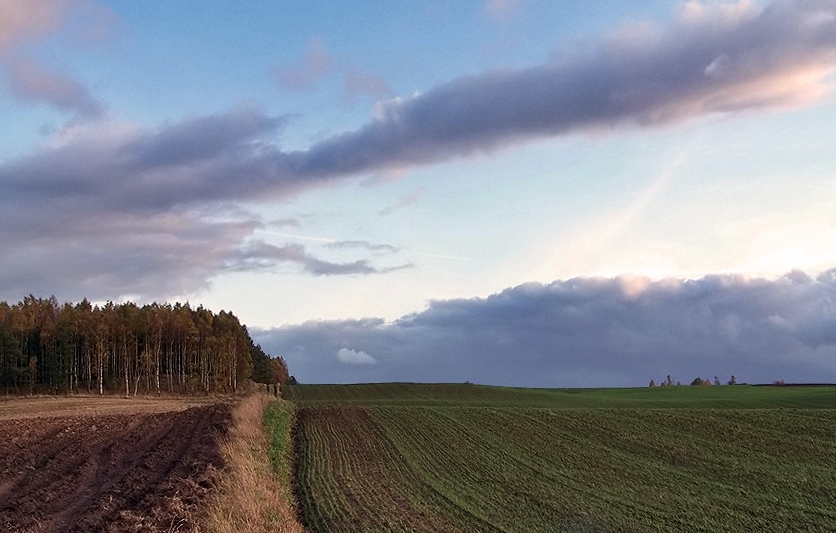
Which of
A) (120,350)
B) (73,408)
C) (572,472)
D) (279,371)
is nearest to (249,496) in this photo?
(572,472)

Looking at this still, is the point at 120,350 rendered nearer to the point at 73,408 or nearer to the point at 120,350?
the point at 120,350

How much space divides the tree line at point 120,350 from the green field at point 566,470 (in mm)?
51633

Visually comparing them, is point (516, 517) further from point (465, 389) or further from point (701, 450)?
point (465, 389)

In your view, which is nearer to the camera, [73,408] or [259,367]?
[73,408]

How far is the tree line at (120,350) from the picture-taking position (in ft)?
284

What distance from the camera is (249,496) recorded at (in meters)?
16.1

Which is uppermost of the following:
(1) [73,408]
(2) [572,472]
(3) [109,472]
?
(1) [73,408]

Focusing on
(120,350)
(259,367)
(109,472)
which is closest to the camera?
(109,472)

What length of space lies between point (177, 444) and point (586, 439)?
695 inches

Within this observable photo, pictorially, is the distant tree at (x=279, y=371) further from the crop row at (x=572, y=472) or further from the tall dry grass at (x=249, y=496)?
the tall dry grass at (x=249, y=496)

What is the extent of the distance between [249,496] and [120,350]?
83.0 meters

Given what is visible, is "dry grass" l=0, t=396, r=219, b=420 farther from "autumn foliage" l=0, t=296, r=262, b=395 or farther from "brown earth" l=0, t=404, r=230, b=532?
"autumn foliage" l=0, t=296, r=262, b=395

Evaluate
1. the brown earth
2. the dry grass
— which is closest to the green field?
the brown earth

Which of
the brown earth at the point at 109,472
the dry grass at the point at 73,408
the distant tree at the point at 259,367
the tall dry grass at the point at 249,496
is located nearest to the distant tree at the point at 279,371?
the distant tree at the point at 259,367
